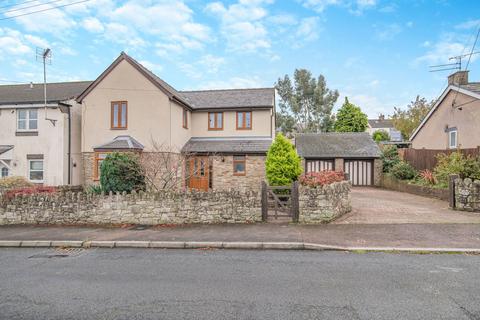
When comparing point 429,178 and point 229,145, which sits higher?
point 229,145

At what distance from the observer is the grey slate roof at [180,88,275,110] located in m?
20.1

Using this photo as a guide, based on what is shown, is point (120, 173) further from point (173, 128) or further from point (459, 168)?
point (459, 168)

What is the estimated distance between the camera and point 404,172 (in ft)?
64.0

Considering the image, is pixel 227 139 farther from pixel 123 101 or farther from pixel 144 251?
pixel 144 251

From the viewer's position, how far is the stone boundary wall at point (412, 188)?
14.1 m

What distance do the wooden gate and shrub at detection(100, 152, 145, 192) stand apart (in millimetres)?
5627

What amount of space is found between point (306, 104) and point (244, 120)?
26274mm

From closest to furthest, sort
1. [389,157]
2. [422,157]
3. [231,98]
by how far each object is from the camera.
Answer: [422,157] → [231,98] → [389,157]

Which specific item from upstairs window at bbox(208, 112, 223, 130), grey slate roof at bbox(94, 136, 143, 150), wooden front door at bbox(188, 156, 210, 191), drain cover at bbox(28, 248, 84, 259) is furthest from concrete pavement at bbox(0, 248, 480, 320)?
upstairs window at bbox(208, 112, 223, 130)

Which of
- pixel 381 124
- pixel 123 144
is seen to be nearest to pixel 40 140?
pixel 123 144

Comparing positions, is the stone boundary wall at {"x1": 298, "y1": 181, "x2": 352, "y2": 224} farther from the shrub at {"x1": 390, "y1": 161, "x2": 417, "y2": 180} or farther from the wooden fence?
the shrub at {"x1": 390, "y1": 161, "x2": 417, "y2": 180}

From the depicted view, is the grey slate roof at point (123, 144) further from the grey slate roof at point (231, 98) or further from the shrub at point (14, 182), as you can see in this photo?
the grey slate roof at point (231, 98)

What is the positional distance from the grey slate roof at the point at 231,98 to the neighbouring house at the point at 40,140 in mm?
8169

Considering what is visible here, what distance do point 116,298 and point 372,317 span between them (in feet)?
12.9
